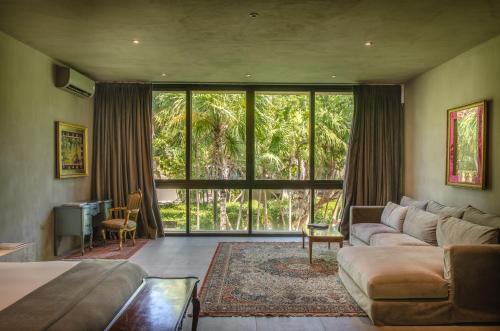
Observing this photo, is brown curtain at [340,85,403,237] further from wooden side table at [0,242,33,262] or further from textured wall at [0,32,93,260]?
wooden side table at [0,242,33,262]

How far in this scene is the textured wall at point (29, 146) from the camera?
4156 millimetres

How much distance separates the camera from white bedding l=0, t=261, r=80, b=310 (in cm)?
229

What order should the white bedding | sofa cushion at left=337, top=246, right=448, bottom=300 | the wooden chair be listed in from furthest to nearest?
the wooden chair
sofa cushion at left=337, top=246, right=448, bottom=300
the white bedding

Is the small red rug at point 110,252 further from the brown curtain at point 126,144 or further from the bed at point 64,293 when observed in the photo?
the bed at point 64,293

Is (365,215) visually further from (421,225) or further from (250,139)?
(250,139)

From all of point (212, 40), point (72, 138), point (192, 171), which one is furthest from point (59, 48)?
point (192, 171)

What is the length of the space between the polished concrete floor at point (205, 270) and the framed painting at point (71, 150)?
1.57 m

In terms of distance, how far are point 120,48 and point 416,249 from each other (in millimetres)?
4010

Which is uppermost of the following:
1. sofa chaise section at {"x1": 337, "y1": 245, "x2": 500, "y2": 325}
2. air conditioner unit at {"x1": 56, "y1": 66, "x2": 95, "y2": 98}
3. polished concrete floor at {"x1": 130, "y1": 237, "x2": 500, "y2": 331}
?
air conditioner unit at {"x1": 56, "y1": 66, "x2": 95, "y2": 98}

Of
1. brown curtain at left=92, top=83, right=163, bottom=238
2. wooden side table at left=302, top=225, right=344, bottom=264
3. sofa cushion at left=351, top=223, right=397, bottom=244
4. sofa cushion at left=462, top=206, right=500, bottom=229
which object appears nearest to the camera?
sofa cushion at left=462, top=206, right=500, bottom=229

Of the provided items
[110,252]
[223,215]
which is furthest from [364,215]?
[110,252]

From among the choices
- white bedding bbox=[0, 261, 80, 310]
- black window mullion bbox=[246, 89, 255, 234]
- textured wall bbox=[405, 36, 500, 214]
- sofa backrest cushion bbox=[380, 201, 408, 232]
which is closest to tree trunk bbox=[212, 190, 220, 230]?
black window mullion bbox=[246, 89, 255, 234]

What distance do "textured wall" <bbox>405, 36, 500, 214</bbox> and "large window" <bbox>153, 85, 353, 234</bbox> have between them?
3.86 ft

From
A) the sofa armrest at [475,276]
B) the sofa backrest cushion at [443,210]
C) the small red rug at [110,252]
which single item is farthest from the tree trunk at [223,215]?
the sofa armrest at [475,276]
